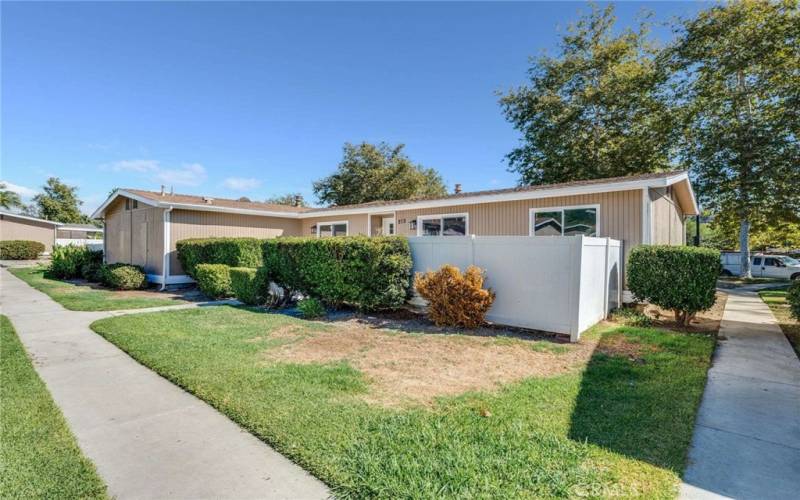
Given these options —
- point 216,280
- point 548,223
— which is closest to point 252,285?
point 216,280

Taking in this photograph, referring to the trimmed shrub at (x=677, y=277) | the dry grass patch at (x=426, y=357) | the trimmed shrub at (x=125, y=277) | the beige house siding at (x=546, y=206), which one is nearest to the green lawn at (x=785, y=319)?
the trimmed shrub at (x=677, y=277)

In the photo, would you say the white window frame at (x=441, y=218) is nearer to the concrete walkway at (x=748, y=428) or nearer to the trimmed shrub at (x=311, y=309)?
the trimmed shrub at (x=311, y=309)

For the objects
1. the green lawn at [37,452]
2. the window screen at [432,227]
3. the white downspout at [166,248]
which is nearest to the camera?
the green lawn at [37,452]

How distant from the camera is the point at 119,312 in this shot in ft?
29.2

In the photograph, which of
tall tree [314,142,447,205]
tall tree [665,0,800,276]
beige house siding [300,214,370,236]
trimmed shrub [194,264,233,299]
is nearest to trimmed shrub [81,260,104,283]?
trimmed shrub [194,264,233,299]

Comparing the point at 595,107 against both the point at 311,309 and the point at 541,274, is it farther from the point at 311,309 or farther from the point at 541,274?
the point at 311,309

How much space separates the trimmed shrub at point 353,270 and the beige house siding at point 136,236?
754 cm

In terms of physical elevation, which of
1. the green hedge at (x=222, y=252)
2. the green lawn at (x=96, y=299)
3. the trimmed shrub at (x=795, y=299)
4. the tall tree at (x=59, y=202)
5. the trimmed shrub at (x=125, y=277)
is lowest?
the green lawn at (x=96, y=299)

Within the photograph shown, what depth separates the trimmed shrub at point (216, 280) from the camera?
1108cm

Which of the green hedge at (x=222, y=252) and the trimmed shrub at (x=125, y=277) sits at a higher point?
the green hedge at (x=222, y=252)

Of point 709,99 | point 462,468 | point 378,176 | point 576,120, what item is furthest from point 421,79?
point 462,468

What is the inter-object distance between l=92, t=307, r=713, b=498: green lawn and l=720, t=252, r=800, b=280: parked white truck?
23225 millimetres

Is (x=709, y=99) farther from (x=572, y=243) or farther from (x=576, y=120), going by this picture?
(x=572, y=243)

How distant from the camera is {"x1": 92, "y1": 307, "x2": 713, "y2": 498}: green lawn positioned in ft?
8.01
